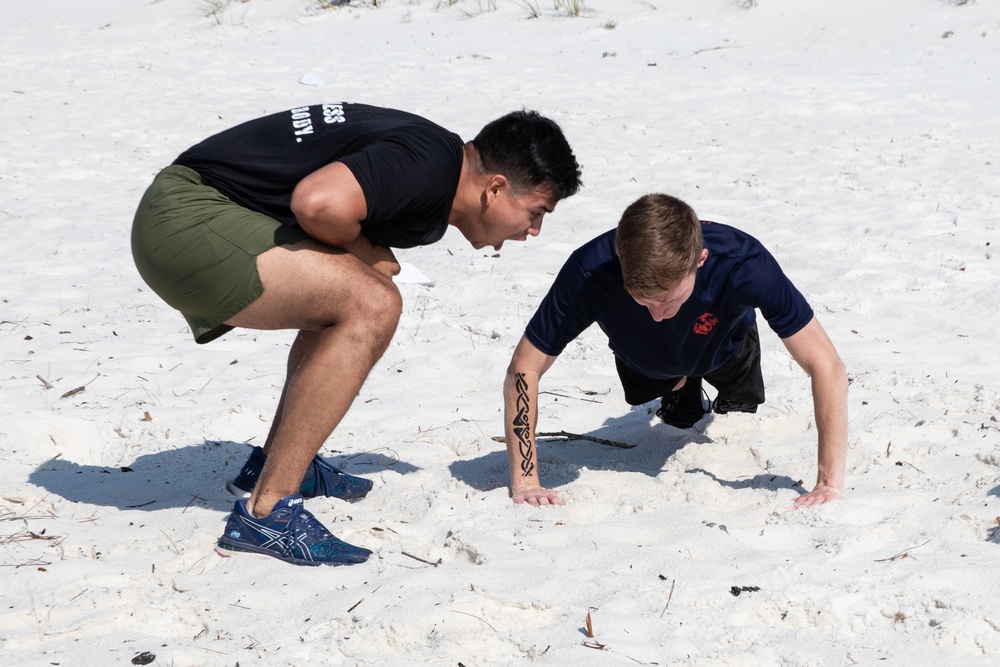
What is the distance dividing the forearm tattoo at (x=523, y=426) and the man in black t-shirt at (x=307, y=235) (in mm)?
513

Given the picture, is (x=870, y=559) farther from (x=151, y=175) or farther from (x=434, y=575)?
(x=151, y=175)

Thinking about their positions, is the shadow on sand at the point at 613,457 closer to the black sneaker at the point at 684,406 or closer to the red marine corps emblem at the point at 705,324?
the black sneaker at the point at 684,406

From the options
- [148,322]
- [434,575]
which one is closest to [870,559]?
[434,575]

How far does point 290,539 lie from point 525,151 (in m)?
1.23

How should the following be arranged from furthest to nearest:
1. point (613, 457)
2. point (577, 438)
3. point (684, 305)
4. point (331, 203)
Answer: point (577, 438)
point (613, 457)
point (684, 305)
point (331, 203)

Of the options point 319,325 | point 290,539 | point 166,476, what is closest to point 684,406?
point 319,325

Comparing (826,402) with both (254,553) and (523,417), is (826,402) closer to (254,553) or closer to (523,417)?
(523,417)

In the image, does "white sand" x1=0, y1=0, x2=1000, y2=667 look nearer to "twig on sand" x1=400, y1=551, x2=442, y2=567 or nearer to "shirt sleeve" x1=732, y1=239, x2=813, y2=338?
"twig on sand" x1=400, y1=551, x2=442, y2=567

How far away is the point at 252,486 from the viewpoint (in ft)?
10.9

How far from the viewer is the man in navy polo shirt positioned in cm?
277

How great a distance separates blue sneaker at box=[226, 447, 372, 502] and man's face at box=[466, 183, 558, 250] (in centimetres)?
94

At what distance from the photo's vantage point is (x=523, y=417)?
10.5 feet

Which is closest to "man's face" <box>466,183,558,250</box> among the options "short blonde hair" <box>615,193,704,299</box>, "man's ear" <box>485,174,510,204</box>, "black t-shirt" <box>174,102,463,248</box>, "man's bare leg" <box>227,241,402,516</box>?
"man's ear" <box>485,174,510,204</box>

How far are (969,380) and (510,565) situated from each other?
2275 mm
